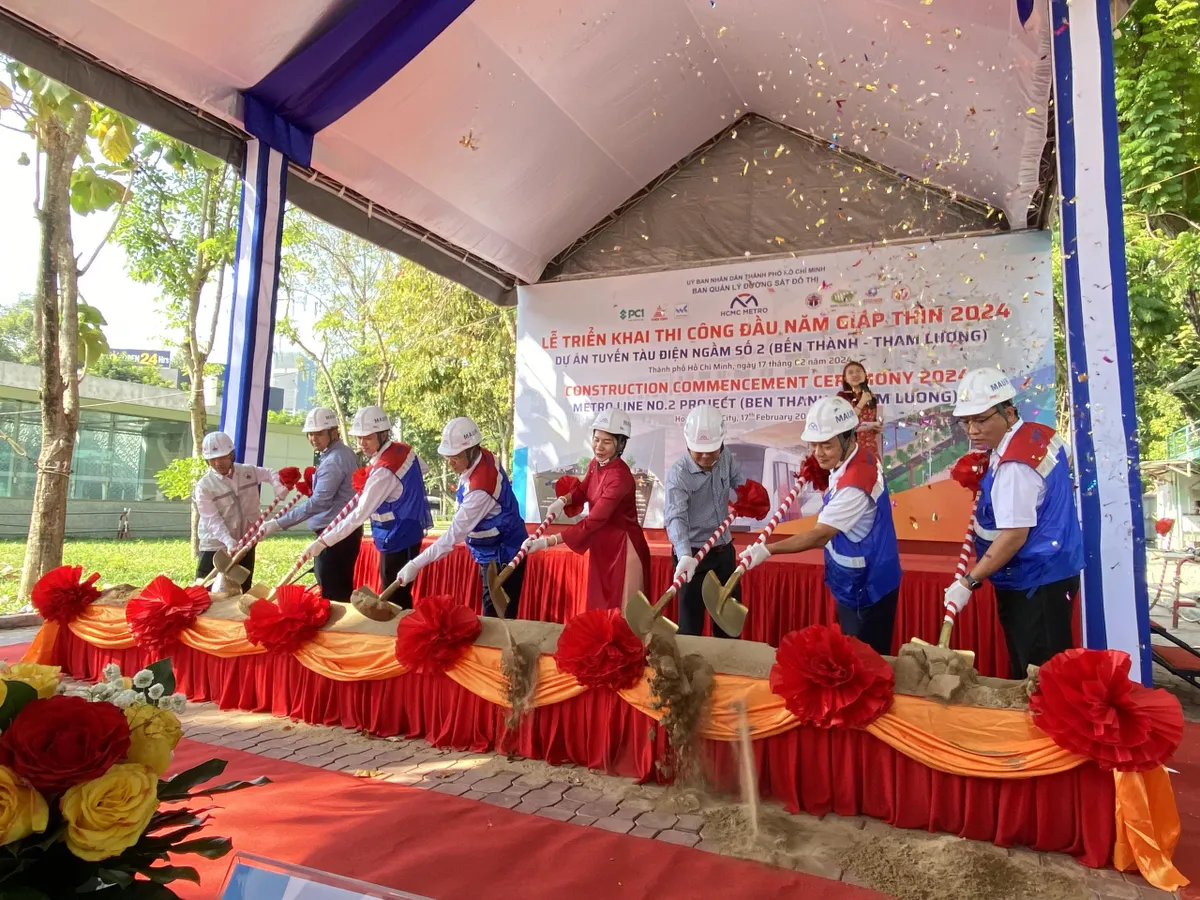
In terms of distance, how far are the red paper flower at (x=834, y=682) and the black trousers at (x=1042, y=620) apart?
0.78m

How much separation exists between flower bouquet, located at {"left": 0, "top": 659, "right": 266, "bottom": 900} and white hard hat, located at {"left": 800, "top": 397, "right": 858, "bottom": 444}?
2.61 m

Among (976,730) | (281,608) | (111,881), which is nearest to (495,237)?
(281,608)

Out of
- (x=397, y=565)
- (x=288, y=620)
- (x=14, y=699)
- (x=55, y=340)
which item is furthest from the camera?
(x=55, y=340)

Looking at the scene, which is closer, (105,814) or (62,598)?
(105,814)

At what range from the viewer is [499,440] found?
53.0 ft

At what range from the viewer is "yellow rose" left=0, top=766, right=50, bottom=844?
83 centimetres

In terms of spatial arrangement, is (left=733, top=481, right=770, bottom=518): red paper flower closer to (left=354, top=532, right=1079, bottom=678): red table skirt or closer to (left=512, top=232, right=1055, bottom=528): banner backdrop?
(left=354, top=532, right=1079, bottom=678): red table skirt

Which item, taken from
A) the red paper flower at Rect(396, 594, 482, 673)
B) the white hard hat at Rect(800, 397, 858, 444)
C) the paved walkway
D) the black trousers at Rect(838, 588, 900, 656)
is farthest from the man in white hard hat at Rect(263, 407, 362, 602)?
the black trousers at Rect(838, 588, 900, 656)

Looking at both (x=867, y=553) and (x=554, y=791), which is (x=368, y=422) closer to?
(x=554, y=791)

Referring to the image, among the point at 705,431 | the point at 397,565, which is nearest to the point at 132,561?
the point at 397,565

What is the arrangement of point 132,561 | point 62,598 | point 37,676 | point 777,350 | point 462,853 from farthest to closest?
point 132,561
point 777,350
point 62,598
point 462,853
point 37,676

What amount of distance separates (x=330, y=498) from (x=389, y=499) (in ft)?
2.24

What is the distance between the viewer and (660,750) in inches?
105

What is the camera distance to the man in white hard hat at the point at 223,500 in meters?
4.64
